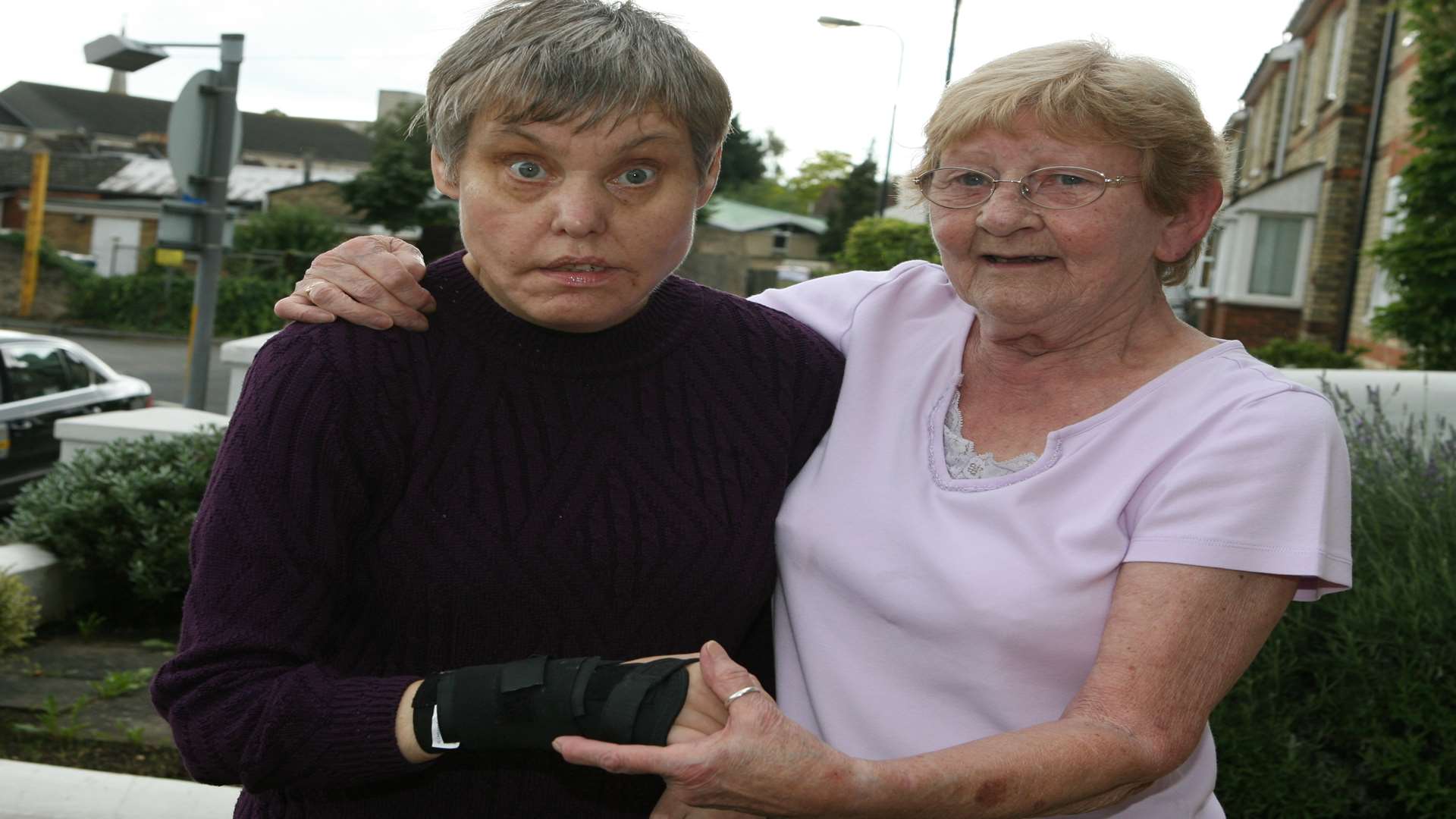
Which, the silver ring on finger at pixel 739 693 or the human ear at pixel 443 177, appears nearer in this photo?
the silver ring on finger at pixel 739 693

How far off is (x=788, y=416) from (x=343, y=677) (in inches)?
33.4

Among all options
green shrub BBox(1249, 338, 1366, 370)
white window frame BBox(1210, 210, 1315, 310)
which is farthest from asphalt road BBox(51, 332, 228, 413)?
Result: white window frame BBox(1210, 210, 1315, 310)

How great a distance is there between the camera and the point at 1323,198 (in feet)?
78.7

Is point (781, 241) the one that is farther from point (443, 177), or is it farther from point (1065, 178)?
point (443, 177)

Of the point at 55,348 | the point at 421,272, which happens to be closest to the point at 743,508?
the point at 421,272

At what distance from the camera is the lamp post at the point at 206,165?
838 centimetres

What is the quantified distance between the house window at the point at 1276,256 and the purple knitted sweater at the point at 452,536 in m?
26.0

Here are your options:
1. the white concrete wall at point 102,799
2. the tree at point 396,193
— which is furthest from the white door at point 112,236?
the white concrete wall at point 102,799

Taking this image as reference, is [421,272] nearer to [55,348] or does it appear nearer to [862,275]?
[862,275]

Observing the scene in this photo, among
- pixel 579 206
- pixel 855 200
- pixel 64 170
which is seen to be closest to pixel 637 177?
pixel 579 206

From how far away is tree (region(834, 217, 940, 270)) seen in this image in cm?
1744

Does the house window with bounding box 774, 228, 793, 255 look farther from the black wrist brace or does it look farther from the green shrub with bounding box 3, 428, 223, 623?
the black wrist brace

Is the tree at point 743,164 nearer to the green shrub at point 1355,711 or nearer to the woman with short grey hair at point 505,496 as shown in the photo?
the green shrub at point 1355,711

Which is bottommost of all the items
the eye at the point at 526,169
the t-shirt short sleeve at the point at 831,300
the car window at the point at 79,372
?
the car window at the point at 79,372
